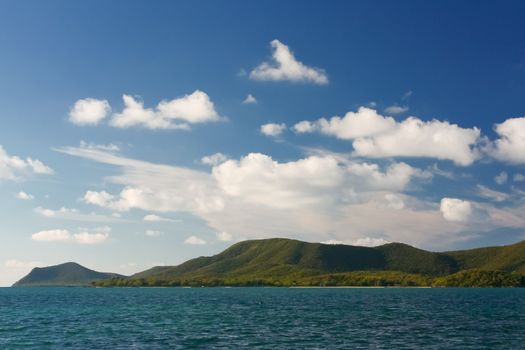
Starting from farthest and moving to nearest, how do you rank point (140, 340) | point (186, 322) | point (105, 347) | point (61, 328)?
point (186, 322) < point (61, 328) < point (140, 340) < point (105, 347)

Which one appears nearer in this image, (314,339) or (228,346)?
(228,346)

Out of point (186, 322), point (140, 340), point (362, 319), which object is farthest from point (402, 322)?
point (140, 340)

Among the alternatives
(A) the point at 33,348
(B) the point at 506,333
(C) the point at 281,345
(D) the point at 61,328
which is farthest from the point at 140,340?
(B) the point at 506,333

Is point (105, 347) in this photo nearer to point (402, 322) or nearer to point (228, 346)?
point (228, 346)

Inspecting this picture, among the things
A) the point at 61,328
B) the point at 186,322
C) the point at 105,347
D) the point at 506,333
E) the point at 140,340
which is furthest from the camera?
the point at 186,322

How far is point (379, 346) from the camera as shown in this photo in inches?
2813

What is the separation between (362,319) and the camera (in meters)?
114

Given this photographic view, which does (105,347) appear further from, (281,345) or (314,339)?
(314,339)

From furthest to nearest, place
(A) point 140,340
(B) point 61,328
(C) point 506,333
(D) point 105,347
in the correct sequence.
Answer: (B) point 61,328, (C) point 506,333, (A) point 140,340, (D) point 105,347

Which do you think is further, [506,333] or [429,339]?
[506,333]


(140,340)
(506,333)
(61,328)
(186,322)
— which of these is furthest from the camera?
(186,322)

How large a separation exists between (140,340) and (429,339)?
1724 inches

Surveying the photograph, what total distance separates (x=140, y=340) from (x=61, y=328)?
97.0 feet

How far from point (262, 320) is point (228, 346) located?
43558mm
